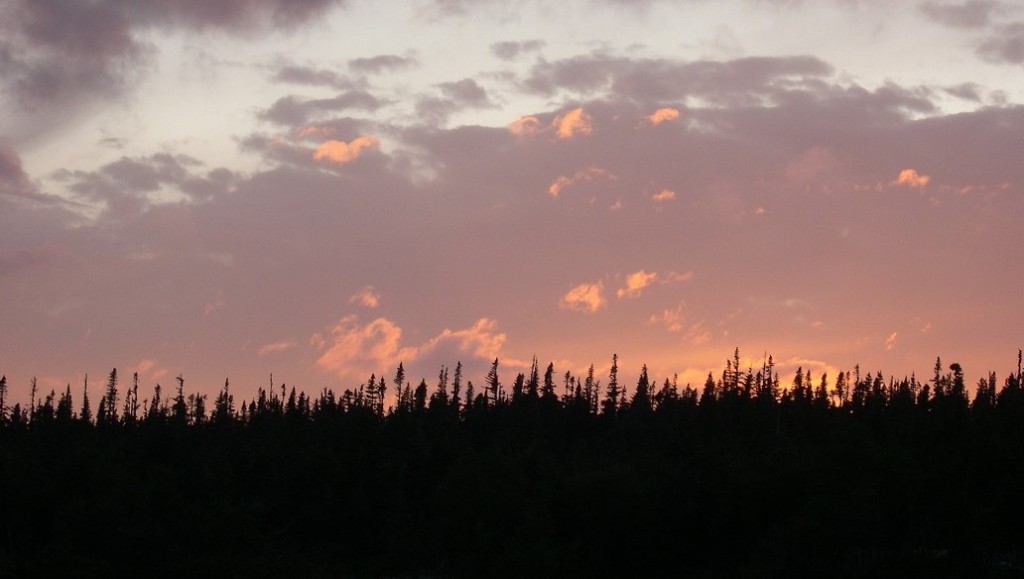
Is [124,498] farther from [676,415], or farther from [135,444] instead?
[676,415]

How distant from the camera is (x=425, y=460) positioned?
130 metres

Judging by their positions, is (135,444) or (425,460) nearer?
(425,460)

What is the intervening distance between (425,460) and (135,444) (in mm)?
49514

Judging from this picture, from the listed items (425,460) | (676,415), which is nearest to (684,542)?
(425,460)

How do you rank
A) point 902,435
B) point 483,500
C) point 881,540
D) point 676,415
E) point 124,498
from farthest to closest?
point 676,415, point 902,435, point 483,500, point 124,498, point 881,540

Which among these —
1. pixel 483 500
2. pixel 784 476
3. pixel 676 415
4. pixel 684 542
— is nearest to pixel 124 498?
A: pixel 483 500

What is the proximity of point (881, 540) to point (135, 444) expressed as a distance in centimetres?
10376

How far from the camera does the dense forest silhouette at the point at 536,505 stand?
88000 mm

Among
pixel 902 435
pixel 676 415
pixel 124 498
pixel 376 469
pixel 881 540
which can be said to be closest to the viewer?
pixel 881 540

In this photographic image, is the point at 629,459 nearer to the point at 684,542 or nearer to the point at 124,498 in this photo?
the point at 684,542

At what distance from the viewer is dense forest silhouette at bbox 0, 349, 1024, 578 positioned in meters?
88.0

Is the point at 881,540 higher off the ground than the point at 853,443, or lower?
lower

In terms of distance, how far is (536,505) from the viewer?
10206 cm

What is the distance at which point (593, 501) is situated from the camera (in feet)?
338
